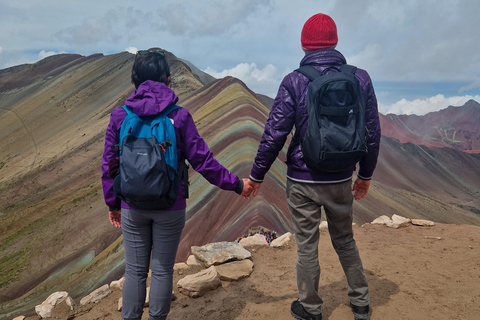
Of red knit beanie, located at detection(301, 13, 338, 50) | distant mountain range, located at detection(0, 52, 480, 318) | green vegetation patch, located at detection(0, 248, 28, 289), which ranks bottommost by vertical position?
green vegetation patch, located at detection(0, 248, 28, 289)

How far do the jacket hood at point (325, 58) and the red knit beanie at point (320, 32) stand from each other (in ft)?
0.15

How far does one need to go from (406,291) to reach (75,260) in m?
8.56

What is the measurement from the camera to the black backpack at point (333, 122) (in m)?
2.12

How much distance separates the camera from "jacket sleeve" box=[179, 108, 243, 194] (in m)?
2.12

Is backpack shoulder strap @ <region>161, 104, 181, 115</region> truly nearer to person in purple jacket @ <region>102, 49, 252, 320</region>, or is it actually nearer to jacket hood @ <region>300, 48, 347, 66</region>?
person in purple jacket @ <region>102, 49, 252, 320</region>

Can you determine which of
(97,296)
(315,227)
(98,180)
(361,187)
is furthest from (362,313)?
(98,180)

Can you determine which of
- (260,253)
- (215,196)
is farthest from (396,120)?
(260,253)

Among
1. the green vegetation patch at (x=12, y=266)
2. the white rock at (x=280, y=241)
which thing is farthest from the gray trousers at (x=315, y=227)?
the green vegetation patch at (x=12, y=266)

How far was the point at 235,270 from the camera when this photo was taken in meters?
3.60

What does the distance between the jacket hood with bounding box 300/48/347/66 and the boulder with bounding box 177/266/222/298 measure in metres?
2.06

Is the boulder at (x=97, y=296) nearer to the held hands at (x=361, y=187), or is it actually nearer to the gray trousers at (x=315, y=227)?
the gray trousers at (x=315, y=227)

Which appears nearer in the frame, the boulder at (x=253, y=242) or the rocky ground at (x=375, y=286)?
the rocky ground at (x=375, y=286)

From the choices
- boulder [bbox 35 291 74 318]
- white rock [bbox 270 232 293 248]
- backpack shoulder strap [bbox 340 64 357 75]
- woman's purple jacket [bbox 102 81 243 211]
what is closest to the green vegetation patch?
boulder [bbox 35 291 74 318]

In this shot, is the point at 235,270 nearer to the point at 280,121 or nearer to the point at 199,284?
the point at 199,284
